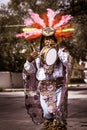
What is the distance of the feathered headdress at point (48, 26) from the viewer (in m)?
8.27

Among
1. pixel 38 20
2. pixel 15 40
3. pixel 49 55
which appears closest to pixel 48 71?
pixel 49 55


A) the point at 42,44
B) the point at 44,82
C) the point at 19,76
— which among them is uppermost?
the point at 42,44

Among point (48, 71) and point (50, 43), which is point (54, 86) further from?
point (50, 43)

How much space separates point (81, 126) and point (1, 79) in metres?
35.2

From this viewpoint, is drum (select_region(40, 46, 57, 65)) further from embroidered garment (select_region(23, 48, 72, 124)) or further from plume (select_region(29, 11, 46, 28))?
plume (select_region(29, 11, 46, 28))

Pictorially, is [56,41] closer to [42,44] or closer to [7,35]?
[42,44]

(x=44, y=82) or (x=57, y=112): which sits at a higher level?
(x=44, y=82)

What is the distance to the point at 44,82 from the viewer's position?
318 inches

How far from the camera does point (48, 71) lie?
26.2ft

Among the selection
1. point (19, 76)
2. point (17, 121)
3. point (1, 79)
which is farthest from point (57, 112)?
point (19, 76)

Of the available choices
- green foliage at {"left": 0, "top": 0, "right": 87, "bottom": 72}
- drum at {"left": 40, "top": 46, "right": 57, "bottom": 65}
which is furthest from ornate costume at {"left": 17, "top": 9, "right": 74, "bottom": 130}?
green foliage at {"left": 0, "top": 0, "right": 87, "bottom": 72}

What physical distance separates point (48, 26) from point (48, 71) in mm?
844

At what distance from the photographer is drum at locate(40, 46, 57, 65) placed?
26.1ft

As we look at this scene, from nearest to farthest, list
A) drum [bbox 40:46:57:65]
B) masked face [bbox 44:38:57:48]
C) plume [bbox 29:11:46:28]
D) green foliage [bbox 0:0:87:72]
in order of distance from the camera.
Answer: drum [bbox 40:46:57:65], masked face [bbox 44:38:57:48], plume [bbox 29:11:46:28], green foliage [bbox 0:0:87:72]
